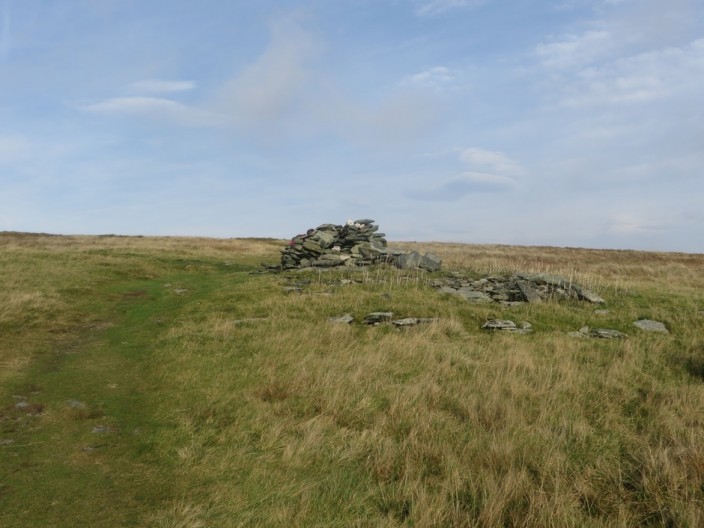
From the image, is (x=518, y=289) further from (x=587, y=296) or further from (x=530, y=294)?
(x=587, y=296)

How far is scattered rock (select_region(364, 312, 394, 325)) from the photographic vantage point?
1688 cm

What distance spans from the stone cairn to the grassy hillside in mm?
12665

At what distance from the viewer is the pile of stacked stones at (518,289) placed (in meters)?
21.8

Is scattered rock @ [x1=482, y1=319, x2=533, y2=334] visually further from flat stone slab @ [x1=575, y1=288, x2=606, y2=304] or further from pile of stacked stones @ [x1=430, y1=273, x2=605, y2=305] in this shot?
flat stone slab @ [x1=575, y1=288, x2=606, y2=304]

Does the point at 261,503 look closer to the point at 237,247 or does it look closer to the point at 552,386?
the point at 552,386

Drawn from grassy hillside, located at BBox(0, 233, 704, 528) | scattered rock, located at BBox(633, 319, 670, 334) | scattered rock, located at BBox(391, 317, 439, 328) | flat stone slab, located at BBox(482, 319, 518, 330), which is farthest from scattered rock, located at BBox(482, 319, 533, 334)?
scattered rock, located at BBox(633, 319, 670, 334)

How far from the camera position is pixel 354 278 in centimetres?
2639

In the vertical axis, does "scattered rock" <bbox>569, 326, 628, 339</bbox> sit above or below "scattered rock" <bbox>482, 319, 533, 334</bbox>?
below

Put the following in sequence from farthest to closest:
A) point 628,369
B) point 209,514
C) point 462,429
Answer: point 628,369 < point 462,429 < point 209,514

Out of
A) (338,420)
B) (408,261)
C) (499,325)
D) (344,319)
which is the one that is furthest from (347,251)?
(338,420)

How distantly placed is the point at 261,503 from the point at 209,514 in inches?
25.2

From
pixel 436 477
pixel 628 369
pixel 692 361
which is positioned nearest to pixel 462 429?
pixel 436 477

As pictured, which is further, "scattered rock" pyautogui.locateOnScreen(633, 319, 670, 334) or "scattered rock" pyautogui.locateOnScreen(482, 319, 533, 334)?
"scattered rock" pyautogui.locateOnScreen(633, 319, 670, 334)

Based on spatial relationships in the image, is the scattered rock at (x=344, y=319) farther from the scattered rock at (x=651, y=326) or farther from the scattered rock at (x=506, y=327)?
the scattered rock at (x=651, y=326)
